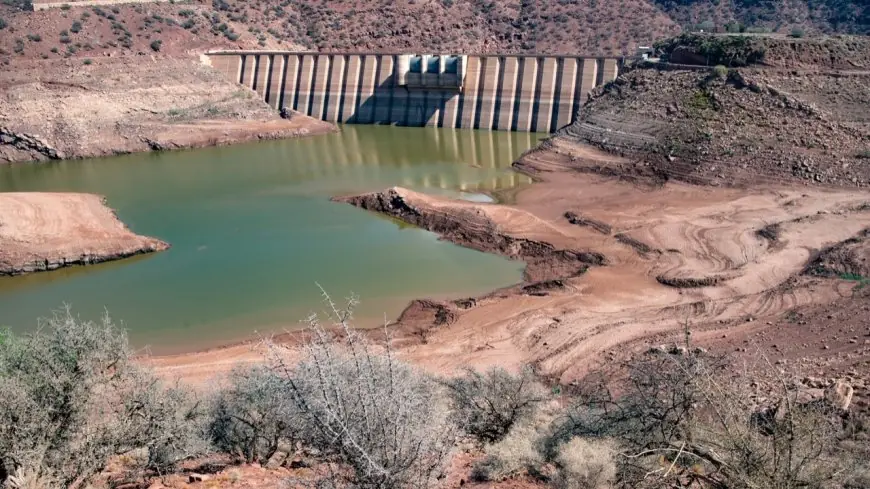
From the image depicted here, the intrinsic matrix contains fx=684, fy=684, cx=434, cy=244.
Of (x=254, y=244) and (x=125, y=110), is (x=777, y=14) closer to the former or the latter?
(x=125, y=110)

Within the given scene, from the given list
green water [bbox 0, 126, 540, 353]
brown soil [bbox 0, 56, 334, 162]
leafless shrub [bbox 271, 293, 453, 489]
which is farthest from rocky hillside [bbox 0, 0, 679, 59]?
leafless shrub [bbox 271, 293, 453, 489]

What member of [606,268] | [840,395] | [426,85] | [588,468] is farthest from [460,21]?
[588,468]

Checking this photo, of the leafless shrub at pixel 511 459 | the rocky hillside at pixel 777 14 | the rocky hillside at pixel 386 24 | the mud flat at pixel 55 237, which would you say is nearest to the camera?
the leafless shrub at pixel 511 459

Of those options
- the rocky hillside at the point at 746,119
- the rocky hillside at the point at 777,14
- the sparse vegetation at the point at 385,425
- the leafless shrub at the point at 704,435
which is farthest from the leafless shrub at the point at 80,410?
the rocky hillside at the point at 777,14

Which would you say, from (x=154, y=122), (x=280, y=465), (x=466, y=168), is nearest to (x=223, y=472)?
(x=280, y=465)

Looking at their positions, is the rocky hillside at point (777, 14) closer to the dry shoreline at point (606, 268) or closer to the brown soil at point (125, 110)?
the dry shoreline at point (606, 268)

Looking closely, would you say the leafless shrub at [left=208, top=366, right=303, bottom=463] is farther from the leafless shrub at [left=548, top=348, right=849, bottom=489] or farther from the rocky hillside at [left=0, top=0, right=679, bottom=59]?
the rocky hillside at [left=0, top=0, right=679, bottom=59]

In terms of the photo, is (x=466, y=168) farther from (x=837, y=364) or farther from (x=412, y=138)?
(x=837, y=364)
